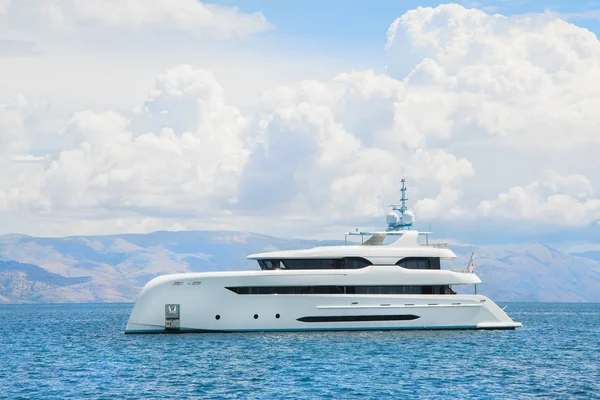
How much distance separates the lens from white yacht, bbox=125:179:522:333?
151 ft

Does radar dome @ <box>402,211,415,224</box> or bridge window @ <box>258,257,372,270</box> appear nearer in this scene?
bridge window @ <box>258,257,372,270</box>

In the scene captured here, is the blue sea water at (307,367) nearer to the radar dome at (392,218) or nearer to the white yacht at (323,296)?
the white yacht at (323,296)

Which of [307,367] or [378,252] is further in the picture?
[378,252]

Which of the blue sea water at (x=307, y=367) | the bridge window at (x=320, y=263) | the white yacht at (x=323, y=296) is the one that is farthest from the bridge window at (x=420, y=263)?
the blue sea water at (x=307, y=367)

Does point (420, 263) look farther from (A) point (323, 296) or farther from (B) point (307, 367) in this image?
(B) point (307, 367)

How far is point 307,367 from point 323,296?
36.6ft

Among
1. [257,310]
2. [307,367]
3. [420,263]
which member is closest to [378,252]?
[420,263]

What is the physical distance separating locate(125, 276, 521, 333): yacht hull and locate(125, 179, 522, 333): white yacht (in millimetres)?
53

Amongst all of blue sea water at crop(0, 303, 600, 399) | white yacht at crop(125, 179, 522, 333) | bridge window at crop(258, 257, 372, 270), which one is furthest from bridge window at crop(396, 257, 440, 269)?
blue sea water at crop(0, 303, 600, 399)

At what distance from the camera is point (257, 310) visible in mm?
46219

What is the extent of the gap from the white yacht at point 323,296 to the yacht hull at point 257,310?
0.05 m

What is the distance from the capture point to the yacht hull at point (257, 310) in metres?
45.8

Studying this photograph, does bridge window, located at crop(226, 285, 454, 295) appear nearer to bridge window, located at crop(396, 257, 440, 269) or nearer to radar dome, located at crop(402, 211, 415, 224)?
bridge window, located at crop(396, 257, 440, 269)

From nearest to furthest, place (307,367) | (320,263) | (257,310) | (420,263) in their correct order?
(307,367) → (257,310) → (320,263) → (420,263)
